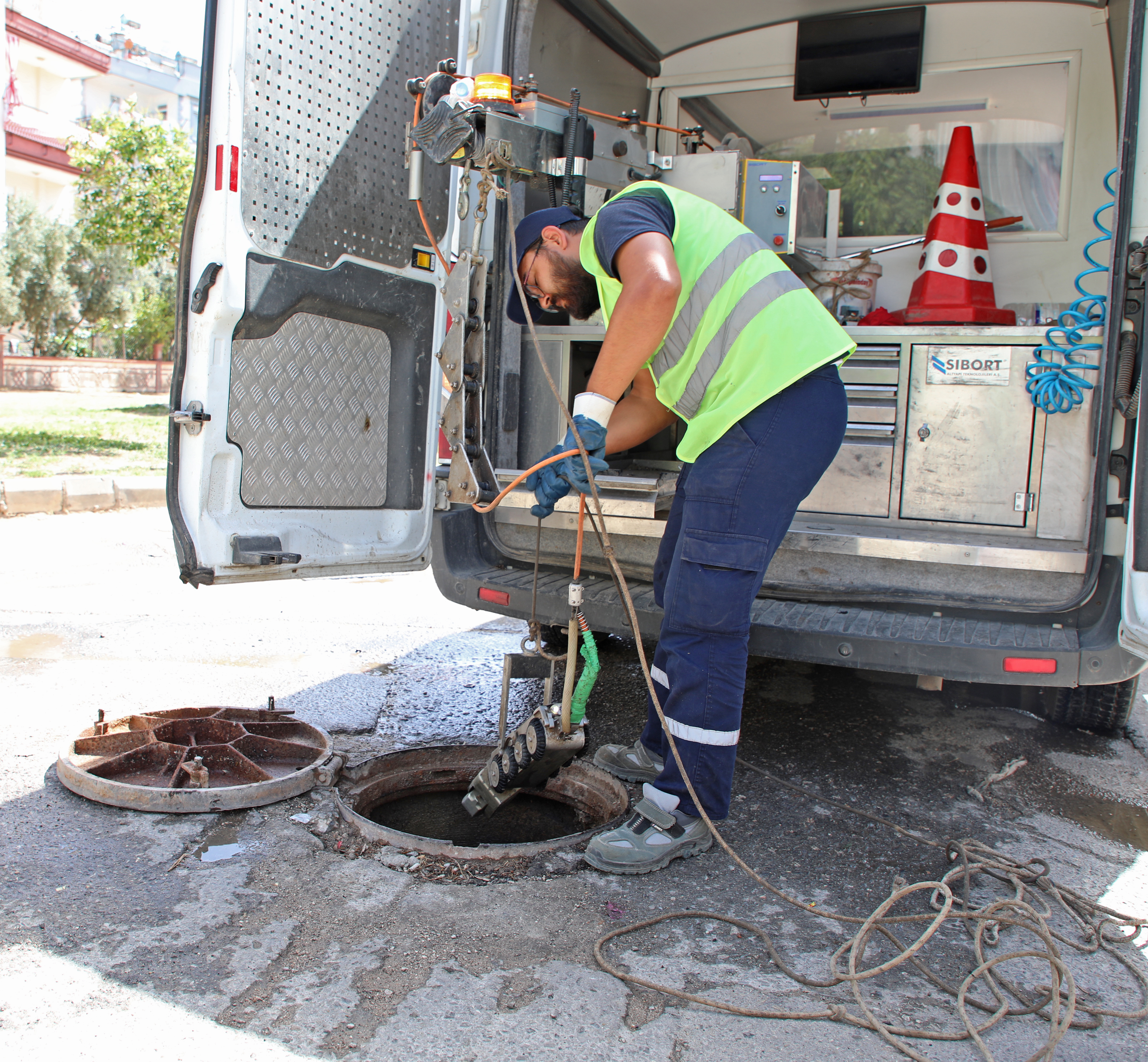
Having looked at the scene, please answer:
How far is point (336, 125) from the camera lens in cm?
302

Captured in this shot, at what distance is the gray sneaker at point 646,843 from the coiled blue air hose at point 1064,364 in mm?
1900

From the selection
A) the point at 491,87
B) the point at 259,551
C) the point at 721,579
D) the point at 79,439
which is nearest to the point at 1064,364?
the point at 721,579

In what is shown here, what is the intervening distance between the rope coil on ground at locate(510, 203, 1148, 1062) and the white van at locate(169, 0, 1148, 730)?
542mm

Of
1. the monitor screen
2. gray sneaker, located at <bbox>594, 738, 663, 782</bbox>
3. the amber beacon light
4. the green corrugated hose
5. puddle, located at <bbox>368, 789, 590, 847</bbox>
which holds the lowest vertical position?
puddle, located at <bbox>368, 789, 590, 847</bbox>

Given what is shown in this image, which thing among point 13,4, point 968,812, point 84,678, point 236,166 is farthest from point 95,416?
point 13,4

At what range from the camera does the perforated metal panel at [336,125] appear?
2.81 m

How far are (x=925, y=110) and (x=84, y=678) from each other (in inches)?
181

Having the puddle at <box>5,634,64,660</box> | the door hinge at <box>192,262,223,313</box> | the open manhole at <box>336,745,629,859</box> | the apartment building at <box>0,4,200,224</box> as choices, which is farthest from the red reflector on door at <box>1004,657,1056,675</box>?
the apartment building at <box>0,4,200,224</box>

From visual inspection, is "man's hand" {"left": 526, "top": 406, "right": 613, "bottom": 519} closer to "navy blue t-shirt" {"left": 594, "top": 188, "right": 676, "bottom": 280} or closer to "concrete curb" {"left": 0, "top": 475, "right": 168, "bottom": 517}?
"navy blue t-shirt" {"left": 594, "top": 188, "right": 676, "bottom": 280}

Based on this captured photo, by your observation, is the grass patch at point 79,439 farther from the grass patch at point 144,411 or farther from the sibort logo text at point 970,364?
the sibort logo text at point 970,364

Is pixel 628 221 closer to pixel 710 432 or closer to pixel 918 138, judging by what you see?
pixel 710 432

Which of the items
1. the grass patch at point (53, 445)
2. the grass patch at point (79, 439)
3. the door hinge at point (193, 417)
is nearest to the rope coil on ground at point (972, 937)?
the door hinge at point (193, 417)

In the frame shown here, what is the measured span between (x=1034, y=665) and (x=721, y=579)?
94 cm

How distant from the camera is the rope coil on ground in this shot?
1872 mm
